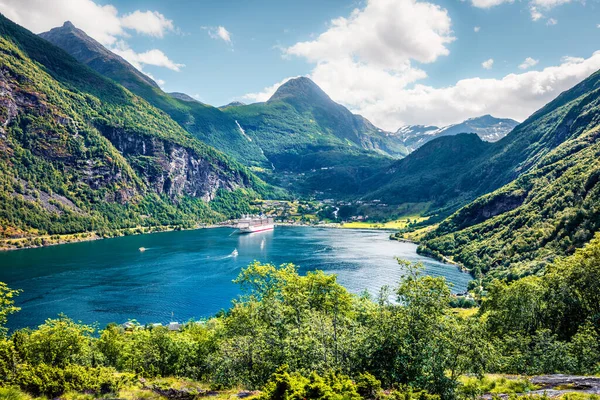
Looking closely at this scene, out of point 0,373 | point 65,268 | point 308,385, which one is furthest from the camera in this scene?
point 65,268

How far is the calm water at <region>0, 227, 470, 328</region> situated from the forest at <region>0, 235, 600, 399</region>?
57.5 m

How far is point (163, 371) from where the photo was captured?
1490 inches

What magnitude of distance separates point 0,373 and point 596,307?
52238mm

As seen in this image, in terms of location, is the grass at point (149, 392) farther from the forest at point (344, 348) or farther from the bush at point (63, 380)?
the bush at point (63, 380)

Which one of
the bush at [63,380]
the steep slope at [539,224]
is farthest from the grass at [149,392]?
the steep slope at [539,224]

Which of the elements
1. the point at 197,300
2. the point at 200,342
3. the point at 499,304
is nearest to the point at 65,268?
the point at 197,300

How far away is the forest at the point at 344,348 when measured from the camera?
72.4 feet

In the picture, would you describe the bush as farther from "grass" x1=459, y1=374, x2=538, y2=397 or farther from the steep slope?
the steep slope

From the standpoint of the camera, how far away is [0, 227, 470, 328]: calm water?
9669 cm

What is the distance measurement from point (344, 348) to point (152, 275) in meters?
123

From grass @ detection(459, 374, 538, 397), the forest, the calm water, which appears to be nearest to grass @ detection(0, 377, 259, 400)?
the forest

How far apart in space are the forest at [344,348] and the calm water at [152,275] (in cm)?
5748

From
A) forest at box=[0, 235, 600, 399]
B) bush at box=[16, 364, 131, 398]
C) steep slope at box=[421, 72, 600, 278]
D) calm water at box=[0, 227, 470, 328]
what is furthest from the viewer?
steep slope at box=[421, 72, 600, 278]

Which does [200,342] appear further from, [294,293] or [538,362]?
[538,362]
